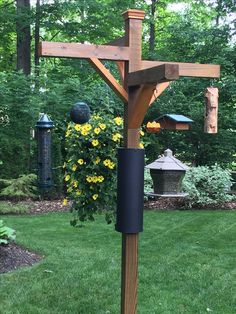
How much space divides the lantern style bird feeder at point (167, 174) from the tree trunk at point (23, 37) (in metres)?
7.33

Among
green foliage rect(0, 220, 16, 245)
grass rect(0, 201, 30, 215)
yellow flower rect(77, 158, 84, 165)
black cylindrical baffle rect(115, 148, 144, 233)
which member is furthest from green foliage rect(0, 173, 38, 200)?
black cylindrical baffle rect(115, 148, 144, 233)

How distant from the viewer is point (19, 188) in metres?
9.30

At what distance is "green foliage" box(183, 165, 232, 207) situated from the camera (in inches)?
359

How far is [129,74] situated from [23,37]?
10.9m

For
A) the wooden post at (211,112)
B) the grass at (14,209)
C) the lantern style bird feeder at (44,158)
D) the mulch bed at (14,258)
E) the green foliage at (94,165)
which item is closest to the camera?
the wooden post at (211,112)

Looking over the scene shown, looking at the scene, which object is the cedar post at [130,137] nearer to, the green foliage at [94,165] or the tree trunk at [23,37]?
the green foliage at [94,165]

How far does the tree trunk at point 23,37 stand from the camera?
13039mm

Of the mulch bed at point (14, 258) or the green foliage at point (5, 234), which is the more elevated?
the green foliage at point (5, 234)

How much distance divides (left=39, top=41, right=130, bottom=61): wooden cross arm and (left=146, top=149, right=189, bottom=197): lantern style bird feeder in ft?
12.6

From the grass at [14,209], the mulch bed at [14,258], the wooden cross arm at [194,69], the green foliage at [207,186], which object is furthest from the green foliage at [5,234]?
the green foliage at [207,186]

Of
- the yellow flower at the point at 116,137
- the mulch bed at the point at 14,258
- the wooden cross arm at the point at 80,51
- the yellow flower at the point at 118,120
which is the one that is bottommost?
the mulch bed at the point at 14,258

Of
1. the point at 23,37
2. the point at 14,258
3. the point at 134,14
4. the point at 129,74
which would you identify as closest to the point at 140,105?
the point at 129,74

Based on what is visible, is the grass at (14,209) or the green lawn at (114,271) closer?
the green lawn at (114,271)

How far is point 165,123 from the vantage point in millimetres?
7523
